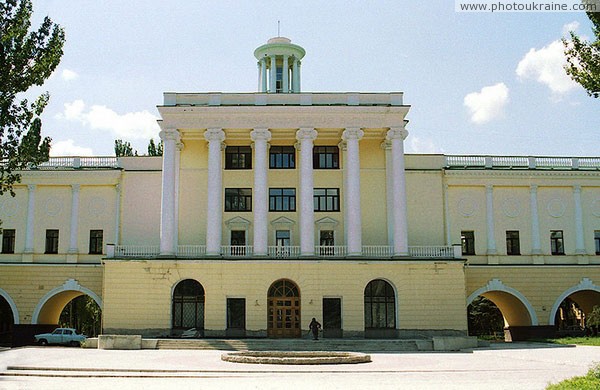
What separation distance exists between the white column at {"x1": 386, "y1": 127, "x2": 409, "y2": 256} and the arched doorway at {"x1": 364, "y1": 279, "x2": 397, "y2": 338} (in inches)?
83.8

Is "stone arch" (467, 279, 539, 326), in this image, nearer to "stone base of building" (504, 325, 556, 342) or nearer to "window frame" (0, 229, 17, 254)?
"stone base of building" (504, 325, 556, 342)

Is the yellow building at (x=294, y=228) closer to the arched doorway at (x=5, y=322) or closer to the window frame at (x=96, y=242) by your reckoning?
the window frame at (x=96, y=242)

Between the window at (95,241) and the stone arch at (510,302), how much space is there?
917 inches

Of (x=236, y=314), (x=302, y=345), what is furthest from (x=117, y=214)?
(x=302, y=345)

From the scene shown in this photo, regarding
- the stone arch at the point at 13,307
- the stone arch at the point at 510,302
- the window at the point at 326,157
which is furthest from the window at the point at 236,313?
the stone arch at the point at 510,302

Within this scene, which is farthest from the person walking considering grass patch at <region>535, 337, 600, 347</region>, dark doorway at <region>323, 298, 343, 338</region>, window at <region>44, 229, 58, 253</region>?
window at <region>44, 229, 58, 253</region>

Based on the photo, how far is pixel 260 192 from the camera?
39.2m

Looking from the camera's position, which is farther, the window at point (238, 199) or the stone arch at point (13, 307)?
the window at point (238, 199)

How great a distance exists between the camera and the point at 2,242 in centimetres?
4206

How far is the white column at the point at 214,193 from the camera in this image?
38719 millimetres

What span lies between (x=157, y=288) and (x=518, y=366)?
20697 millimetres

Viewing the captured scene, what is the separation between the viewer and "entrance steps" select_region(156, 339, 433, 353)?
32.8 metres

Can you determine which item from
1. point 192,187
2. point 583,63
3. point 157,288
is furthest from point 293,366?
point 192,187

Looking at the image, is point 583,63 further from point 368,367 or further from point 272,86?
point 272,86
